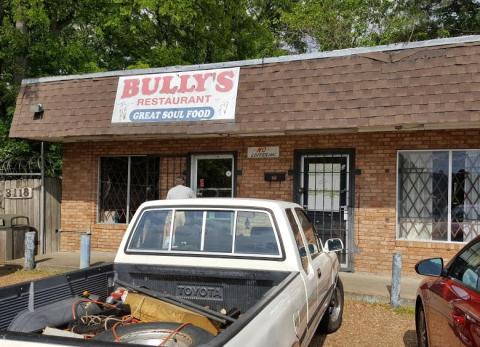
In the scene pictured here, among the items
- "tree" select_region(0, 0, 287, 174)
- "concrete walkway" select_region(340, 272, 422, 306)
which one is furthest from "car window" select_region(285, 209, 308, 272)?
"tree" select_region(0, 0, 287, 174)

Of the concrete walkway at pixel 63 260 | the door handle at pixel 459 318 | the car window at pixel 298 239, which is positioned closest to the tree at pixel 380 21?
the concrete walkway at pixel 63 260

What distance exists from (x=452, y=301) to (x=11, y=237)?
32.8ft

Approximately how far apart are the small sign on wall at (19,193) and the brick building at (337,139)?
57.2 inches

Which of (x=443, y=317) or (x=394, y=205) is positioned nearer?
(x=443, y=317)

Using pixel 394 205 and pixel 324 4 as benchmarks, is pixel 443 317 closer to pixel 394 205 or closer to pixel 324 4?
pixel 394 205

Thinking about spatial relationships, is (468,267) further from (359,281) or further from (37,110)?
(37,110)

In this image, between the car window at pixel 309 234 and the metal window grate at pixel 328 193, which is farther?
the metal window grate at pixel 328 193

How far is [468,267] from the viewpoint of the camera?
361 cm

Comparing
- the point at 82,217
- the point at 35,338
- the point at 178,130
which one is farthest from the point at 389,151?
the point at 35,338

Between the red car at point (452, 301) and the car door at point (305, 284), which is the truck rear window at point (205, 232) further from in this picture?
the red car at point (452, 301)

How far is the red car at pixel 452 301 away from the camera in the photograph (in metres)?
2.92

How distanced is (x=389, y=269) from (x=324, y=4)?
18028 mm

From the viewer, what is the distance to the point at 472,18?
2186cm

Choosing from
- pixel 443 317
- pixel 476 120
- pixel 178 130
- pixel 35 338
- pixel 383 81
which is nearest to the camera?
pixel 35 338
